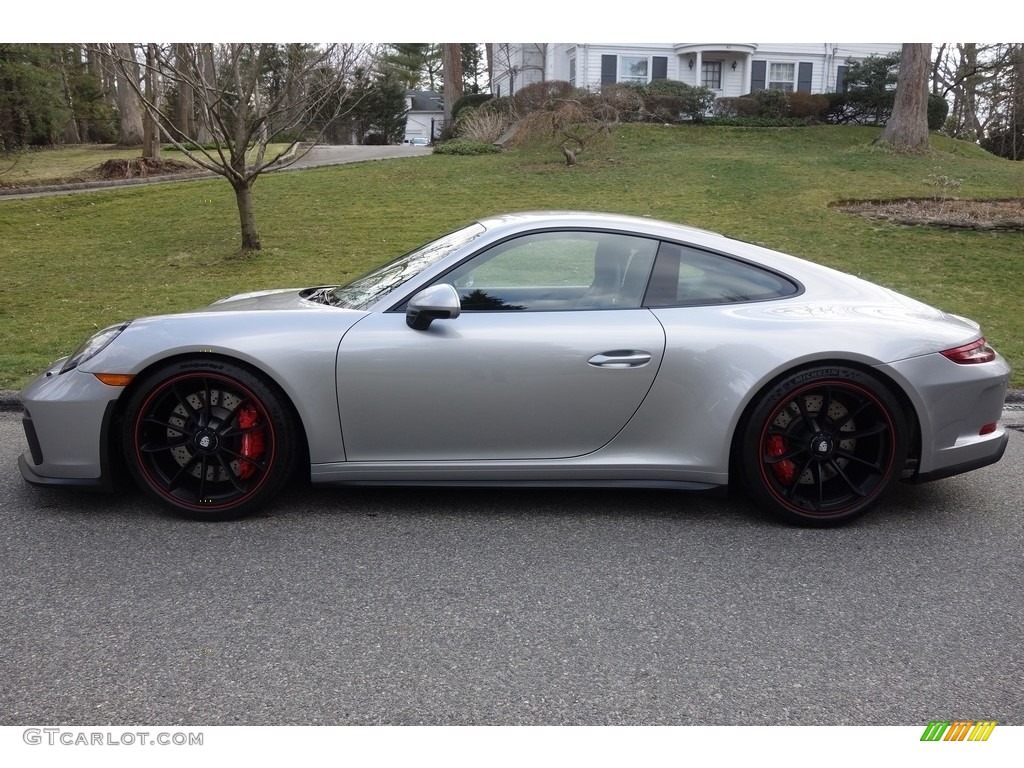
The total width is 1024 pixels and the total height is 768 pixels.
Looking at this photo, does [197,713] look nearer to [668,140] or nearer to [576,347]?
[576,347]

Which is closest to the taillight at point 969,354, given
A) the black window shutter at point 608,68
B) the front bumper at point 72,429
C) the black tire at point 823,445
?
the black tire at point 823,445

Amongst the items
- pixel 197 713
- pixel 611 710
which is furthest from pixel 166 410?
pixel 611 710

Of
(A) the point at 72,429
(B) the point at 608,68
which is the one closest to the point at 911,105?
(B) the point at 608,68

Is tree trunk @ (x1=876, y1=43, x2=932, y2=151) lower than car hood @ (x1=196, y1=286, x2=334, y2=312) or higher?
higher

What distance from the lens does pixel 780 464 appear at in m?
3.88

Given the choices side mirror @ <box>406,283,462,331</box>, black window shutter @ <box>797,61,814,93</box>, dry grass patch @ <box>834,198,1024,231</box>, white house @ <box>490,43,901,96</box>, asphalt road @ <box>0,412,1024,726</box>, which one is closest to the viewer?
asphalt road @ <box>0,412,1024,726</box>

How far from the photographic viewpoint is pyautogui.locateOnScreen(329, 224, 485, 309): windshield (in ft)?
13.2

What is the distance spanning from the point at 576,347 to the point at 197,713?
2071mm

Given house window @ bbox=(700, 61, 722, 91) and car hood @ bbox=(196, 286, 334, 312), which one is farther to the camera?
house window @ bbox=(700, 61, 722, 91)

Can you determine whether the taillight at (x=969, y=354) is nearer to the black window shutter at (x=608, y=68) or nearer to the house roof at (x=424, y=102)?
the black window shutter at (x=608, y=68)

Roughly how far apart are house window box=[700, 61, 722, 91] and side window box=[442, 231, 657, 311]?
3580 cm

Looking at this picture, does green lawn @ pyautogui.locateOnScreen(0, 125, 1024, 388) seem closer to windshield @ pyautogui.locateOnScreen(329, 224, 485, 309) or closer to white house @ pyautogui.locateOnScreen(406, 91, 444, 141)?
windshield @ pyautogui.locateOnScreen(329, 224, 485, 309)

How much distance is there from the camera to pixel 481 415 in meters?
3.78

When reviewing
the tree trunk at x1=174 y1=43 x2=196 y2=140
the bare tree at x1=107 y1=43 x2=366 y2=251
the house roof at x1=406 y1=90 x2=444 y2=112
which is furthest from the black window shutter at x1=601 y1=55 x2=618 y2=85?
the house roof at x1=406 y1=90 x2=444 y2=112
